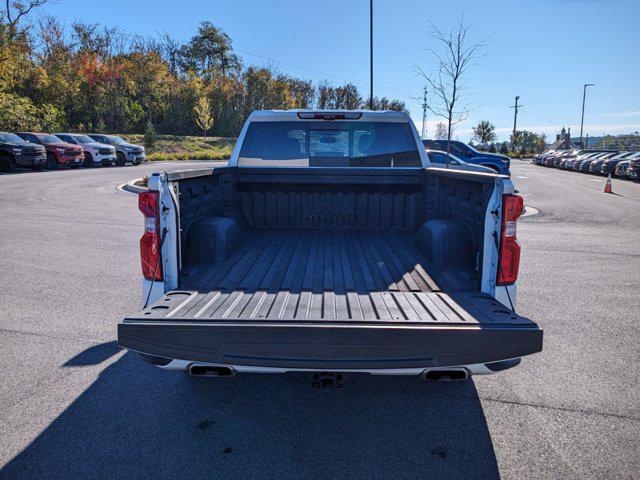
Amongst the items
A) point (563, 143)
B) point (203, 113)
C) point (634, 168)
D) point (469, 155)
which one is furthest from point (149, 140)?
point (563, 143)

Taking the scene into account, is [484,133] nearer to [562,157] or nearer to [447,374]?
[562,157]

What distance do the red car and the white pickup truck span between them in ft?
74.9

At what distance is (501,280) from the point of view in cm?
305

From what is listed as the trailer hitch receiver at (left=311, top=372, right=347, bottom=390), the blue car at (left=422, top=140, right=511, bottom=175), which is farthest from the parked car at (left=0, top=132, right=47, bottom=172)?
the trailer hitch receiver at (left=311, top=372, right=347, bottom=390)

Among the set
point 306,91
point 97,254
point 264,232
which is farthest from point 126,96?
point 264,232

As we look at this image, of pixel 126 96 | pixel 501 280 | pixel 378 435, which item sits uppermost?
pixel 126 96

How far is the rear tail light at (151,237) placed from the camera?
3029mm

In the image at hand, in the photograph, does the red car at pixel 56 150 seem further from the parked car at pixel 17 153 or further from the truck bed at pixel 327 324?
the truck bed at pixel 327 324

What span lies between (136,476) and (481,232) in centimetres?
258

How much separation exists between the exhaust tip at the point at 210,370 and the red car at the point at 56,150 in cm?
2524

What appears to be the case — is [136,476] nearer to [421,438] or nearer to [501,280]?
[421,438]

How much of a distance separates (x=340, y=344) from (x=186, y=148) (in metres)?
42.9

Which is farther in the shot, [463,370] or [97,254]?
[97,254]

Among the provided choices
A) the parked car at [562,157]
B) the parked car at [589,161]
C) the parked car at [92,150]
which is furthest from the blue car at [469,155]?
the parked car at [562,157]
